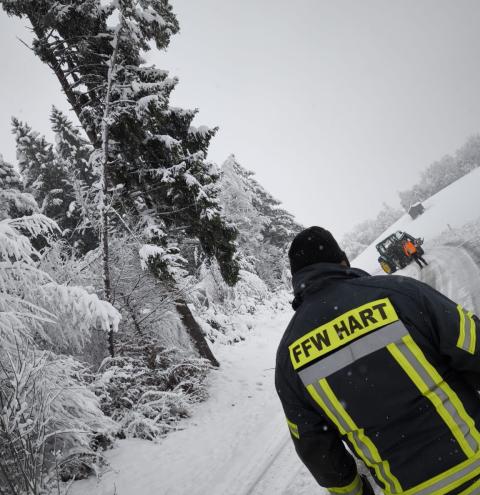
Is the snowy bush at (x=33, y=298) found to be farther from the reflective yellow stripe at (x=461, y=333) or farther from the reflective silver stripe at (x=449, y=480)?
the reflective yellow stripe at (x=461, y=333)

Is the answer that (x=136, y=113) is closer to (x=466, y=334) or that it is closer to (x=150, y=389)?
(x=150, y=389)

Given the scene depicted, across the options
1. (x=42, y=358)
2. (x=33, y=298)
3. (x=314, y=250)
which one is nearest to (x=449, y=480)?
(x=314, y=250)

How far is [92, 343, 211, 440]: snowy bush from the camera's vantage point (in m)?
6.01

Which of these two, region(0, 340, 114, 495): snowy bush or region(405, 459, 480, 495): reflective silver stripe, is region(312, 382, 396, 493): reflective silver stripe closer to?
region(405, 459, 480, 495): reflective silver stripe

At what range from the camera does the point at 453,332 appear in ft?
5.65

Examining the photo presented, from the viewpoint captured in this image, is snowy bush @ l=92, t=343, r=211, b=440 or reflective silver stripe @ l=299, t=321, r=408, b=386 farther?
snowy bush @ l=92, t=343, r=211, b=440

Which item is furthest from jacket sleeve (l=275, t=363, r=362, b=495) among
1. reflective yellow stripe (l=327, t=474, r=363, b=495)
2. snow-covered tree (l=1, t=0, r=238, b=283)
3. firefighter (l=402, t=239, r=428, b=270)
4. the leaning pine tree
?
firefighter (l=402, t=239, r=428, b=270)

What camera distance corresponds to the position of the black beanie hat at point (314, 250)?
2.18 meters

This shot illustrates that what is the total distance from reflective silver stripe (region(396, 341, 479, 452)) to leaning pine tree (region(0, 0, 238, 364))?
6.06 meters

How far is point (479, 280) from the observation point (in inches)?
335

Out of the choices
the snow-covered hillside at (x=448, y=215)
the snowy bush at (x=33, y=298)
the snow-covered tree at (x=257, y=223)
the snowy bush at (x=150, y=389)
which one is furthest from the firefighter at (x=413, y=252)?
the snowy bush at (x=33, y=298)

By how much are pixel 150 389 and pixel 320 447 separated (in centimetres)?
586

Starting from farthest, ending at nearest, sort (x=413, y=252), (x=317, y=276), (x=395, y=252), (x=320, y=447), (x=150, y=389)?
(x=395, y=252), (x=413, y=252), (x=150, y=389), (x=317, y=276), (x=320, y=447)

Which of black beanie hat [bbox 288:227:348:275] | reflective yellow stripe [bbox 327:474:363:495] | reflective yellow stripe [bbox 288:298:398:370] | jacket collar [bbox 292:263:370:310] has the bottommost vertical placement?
reflective yellow stripe [bbox 327:474:363:495]
